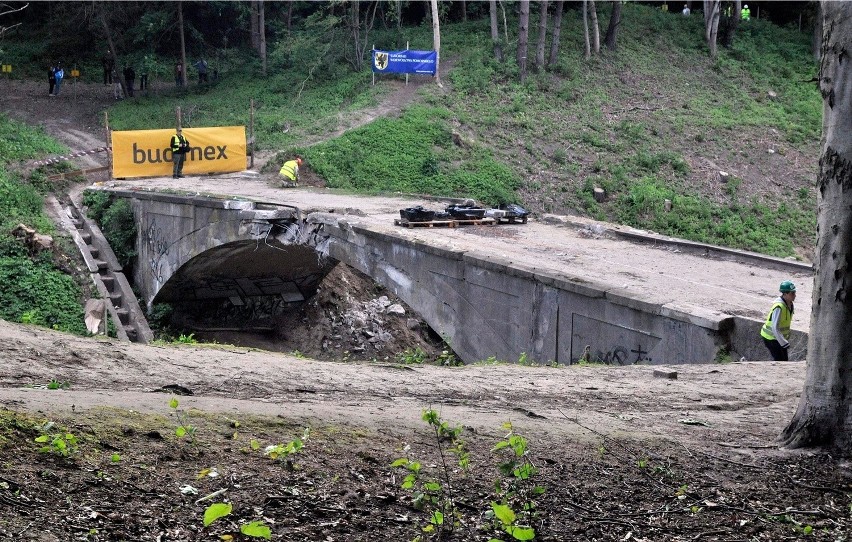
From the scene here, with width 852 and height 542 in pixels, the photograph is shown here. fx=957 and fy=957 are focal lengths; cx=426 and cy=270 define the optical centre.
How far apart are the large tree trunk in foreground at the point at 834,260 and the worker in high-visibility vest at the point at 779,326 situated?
4650 mm

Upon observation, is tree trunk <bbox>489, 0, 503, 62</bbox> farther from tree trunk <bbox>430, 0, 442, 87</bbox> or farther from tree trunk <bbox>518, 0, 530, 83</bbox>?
tree trunk <bbox>430, 0, 442, 87</bbox>

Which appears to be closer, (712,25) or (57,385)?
(57,385)

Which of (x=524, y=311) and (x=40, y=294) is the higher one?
(x=524, y=311)

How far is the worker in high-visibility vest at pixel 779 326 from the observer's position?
36.1 ft

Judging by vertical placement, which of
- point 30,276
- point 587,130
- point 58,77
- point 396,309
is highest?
point 58,77

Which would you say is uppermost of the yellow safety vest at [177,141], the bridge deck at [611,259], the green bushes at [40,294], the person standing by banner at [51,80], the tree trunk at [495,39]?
the tree trunk at [495,39]

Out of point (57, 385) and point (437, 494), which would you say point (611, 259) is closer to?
point (57, 385)

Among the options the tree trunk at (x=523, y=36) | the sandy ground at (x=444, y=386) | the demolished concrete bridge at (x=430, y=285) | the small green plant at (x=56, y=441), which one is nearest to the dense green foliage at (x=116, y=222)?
the demolished concrete bridge at (x=430, y=285)

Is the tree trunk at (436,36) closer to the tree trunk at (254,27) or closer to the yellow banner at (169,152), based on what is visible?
the yellow banner at (169,152)

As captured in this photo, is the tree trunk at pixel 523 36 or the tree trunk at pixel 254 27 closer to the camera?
the tree trunk at pixel 523 36

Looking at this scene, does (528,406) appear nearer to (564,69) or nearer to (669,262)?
(669,262)

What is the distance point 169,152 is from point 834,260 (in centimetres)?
2487

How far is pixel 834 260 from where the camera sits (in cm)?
640

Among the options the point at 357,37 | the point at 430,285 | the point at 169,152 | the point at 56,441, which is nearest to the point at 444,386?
the point at 56,441
